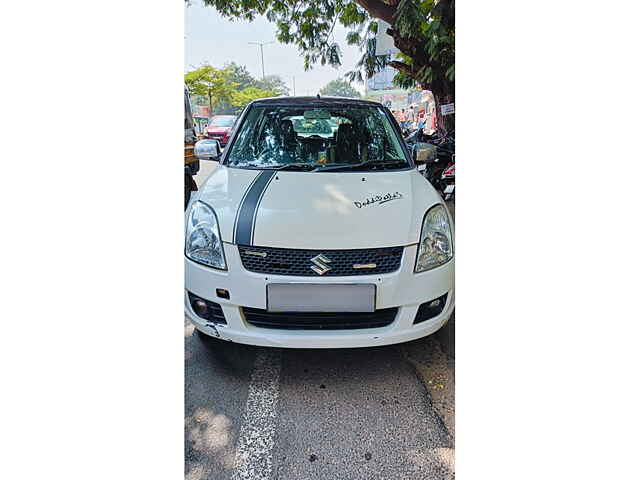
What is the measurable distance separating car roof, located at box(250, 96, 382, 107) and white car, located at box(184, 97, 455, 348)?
40.4 inches

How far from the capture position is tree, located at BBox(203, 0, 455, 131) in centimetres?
470

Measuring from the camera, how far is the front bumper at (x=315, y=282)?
2.03 meters

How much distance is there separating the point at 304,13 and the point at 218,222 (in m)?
6.09

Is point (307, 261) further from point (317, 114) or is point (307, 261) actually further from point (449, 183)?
point (449, 183)

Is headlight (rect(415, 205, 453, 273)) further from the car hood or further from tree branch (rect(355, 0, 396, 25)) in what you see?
tree branch (rect(355, 0, 396, 25))

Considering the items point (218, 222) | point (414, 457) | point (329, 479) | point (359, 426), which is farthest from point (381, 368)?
point (218, 222)

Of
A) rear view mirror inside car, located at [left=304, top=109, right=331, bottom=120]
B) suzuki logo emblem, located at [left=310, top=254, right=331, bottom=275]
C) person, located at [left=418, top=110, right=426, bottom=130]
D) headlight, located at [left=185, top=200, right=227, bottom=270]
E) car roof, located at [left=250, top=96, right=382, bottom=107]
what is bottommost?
suzuki logo emblem, located at [left=310, top=254, right=331, bottom=275]

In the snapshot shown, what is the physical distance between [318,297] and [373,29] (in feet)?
20.7

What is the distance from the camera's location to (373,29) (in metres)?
7.10

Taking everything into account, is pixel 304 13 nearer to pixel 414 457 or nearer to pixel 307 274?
pixel 307 274

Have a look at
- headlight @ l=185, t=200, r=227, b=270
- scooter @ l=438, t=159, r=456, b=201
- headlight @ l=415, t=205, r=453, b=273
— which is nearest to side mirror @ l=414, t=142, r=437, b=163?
headlight @ l=415, t=205, r=453, b=273

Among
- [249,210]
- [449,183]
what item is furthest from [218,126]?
[249,210]

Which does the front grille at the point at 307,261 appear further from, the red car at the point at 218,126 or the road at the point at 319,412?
the red car at the point at 218,126

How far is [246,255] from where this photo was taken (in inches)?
82.0
